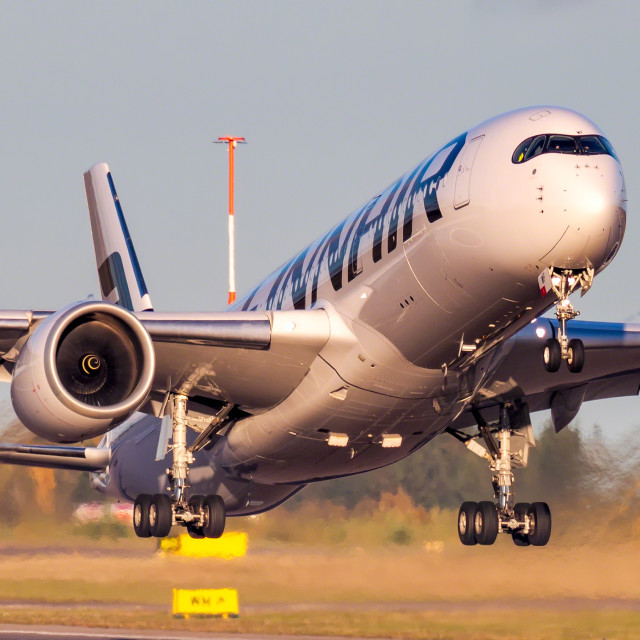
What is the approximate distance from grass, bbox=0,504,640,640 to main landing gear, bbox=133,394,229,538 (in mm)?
6841

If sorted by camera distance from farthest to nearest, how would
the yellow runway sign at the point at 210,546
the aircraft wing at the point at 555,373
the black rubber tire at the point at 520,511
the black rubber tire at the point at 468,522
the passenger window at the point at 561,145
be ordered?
1. the yellow runway sign at the point at 210,546
2. the black rubber tire at the point at 520,511
3. the black rubber tire at the point at 468,522
4. the aircraft wing at the point at 555,373
5. the passenger window at the point at 561,145

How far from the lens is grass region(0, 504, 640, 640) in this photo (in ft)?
97.6

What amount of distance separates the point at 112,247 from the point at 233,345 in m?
10.8

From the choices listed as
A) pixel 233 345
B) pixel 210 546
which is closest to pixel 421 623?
pixel 210 546

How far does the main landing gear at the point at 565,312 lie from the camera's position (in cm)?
1897

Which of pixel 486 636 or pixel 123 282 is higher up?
pixel 123 282

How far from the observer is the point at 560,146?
18922 mm

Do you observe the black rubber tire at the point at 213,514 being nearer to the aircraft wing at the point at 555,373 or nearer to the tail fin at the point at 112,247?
the aircraft wing at the point at 555,373

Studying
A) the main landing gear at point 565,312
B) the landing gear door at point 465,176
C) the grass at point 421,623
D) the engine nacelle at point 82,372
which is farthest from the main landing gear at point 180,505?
the main landing gear at point 565,312

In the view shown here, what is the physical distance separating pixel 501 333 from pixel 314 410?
3.59 metres

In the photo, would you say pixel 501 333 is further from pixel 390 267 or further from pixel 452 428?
pixel 452 428

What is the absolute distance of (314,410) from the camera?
75.3 ft

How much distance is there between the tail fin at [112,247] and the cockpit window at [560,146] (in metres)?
12.9

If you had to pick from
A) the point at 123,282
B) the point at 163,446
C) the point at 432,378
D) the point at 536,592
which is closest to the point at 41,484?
the point at 123,282
